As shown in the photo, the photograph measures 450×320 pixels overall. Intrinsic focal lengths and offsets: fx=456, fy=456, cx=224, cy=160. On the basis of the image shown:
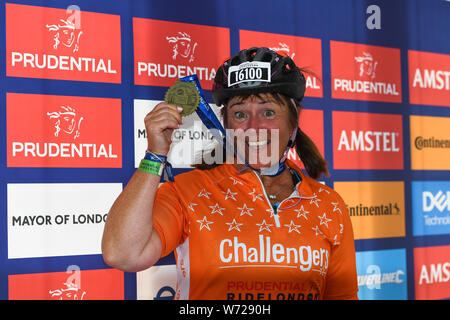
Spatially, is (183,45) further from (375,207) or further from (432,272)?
(432,272)

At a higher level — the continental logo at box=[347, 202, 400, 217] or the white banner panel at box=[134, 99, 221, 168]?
the white banner panel at box=[134, 99, 221, 168]

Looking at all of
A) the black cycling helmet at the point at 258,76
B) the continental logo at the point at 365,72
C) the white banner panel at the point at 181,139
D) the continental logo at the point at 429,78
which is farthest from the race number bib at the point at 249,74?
the continental logo at the point at 429,78

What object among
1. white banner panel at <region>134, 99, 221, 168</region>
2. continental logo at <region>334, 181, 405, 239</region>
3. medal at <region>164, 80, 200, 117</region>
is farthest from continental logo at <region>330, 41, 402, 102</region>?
medal at <region>164, 80, 200, 117</region>

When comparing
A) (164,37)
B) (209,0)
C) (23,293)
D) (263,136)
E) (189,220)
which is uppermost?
(209,0)

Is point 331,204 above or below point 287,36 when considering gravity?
below

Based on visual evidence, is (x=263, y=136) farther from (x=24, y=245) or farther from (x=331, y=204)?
(x=24, y=245)

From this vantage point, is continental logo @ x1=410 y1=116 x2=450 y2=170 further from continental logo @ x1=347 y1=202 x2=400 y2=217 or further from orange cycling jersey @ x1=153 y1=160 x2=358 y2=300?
orange cycling jersey @ x1=153 y1=160 x2=358 y2=300

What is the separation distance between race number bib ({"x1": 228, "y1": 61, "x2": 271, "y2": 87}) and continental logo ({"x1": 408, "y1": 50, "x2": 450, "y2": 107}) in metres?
1.58

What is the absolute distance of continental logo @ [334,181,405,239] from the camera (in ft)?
8.77

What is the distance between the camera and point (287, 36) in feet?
8.45

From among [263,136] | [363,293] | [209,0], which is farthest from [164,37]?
[363,293]

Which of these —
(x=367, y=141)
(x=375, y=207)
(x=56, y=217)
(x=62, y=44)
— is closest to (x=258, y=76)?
(x=62, y=44)

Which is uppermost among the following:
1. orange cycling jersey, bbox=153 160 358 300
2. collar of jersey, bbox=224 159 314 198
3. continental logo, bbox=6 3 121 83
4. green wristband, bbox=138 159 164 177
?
continental logo, bbox=6 3 121 83
